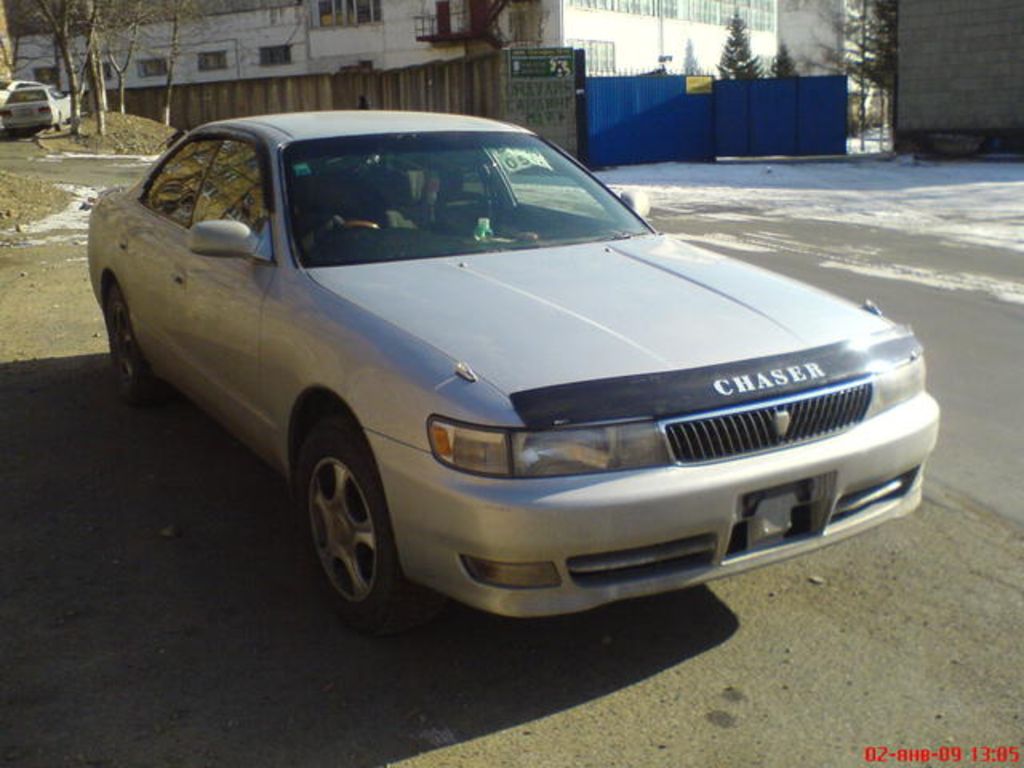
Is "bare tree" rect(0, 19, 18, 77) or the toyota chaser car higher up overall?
"bare tree" rect(0, 19, 18, 77)

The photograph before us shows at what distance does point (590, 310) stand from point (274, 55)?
179ft

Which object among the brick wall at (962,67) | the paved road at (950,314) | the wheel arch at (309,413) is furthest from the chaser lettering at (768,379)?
the brick wall at (962,67)

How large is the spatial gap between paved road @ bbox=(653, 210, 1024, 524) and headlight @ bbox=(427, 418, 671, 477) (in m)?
2.22

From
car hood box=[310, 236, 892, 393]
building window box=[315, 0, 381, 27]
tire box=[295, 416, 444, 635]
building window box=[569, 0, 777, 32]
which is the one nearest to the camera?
car hood box=[310, 236, 892, 393]

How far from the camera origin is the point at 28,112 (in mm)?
32875

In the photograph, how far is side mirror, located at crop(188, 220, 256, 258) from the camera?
14.0 feet

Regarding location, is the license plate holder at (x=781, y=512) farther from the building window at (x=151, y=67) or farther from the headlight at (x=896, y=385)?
the building window at (x=151, y=67)

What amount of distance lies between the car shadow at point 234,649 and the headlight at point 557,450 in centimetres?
70

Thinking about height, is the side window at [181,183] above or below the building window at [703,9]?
below

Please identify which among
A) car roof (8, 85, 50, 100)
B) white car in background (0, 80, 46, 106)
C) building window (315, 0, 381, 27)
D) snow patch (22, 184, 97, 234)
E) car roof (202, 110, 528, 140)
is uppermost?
building window (315, 0, 381, 27)

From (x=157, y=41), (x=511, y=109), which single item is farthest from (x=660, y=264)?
(x=157, y=41)

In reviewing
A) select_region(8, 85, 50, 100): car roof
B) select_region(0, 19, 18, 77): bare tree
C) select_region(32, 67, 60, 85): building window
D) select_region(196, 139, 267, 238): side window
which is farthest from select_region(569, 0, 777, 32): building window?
select_region(196, 139, 267, 238): side window

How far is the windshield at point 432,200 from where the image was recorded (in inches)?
172

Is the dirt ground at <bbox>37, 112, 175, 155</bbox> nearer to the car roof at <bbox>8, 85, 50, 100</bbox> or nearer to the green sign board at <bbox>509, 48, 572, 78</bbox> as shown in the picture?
the car roof at <bbox>8, 85, 50, 100</bbox>
